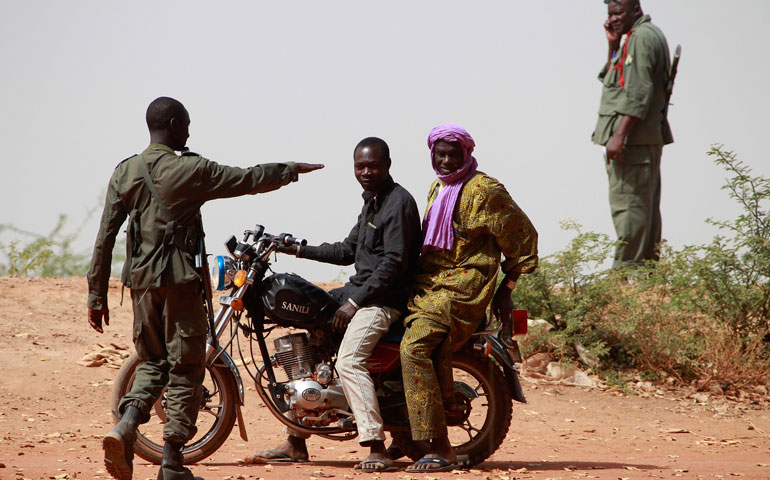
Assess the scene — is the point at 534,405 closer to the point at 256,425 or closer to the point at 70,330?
the point at 256,425

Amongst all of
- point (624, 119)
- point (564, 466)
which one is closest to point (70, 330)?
point (564, 466)

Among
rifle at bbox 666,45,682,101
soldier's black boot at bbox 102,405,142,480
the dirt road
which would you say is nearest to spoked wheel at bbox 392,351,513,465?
the dirt road

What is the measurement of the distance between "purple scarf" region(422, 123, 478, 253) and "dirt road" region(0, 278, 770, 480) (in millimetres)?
1328

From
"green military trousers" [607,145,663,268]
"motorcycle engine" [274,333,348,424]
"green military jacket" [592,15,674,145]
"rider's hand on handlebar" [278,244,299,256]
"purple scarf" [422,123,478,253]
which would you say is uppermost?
"green military jacket" [592,15,674,145]

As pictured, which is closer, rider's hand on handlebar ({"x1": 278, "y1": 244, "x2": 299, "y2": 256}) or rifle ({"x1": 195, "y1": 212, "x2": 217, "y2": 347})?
rifle ({"x1": 195, "y1": 212, "x2": 217, "y2": 347})

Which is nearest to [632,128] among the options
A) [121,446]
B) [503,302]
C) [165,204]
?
[503,302]

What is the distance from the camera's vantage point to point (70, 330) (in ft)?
30.3

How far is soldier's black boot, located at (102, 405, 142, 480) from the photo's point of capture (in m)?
4.37

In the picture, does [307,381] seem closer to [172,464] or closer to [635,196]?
[172,464]

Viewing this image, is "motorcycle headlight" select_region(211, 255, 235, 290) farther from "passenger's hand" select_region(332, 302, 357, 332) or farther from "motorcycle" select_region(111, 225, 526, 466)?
"passenger's hand" select_region(332, 302, 357, 332)

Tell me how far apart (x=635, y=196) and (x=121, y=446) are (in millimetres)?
7980

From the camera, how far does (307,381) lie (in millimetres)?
5375

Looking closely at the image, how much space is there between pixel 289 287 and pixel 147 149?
118 centimetres

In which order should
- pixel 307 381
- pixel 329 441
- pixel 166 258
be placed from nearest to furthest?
pixel 166 258 → pixel 307 381 → pixel 329 441
